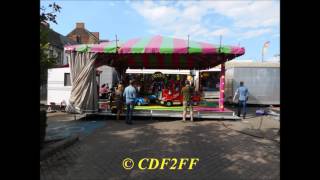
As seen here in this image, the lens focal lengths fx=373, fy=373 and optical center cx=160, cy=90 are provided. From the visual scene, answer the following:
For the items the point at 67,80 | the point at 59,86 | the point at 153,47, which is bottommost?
the point at 59,86

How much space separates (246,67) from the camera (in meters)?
26.8

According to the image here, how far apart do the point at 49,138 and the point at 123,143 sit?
2287 mm

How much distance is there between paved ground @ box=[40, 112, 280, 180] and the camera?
740 centimetres

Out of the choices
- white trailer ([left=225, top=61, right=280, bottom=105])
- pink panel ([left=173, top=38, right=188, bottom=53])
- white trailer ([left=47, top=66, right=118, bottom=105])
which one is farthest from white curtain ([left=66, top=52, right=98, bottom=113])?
white trailer ([left=225, top=61, right=280, bottom=105])

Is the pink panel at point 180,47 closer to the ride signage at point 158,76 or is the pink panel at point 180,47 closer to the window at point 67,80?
the window at point 67,80

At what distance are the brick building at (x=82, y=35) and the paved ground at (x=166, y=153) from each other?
5457 centimetres

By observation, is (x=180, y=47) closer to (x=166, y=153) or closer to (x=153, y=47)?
(x=153, y=47)

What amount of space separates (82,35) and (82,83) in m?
53.0

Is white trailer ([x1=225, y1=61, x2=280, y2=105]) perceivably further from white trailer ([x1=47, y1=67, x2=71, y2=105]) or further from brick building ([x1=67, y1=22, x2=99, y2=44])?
brick building ([x1=67, y1=22, x2=99, y2=44])

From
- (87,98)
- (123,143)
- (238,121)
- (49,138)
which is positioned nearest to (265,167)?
(123,143)

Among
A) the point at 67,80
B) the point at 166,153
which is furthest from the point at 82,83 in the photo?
the point at 166,153

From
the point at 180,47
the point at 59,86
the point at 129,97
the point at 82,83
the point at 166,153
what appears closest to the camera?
the point at 166,153

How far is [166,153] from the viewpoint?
9.36 m
